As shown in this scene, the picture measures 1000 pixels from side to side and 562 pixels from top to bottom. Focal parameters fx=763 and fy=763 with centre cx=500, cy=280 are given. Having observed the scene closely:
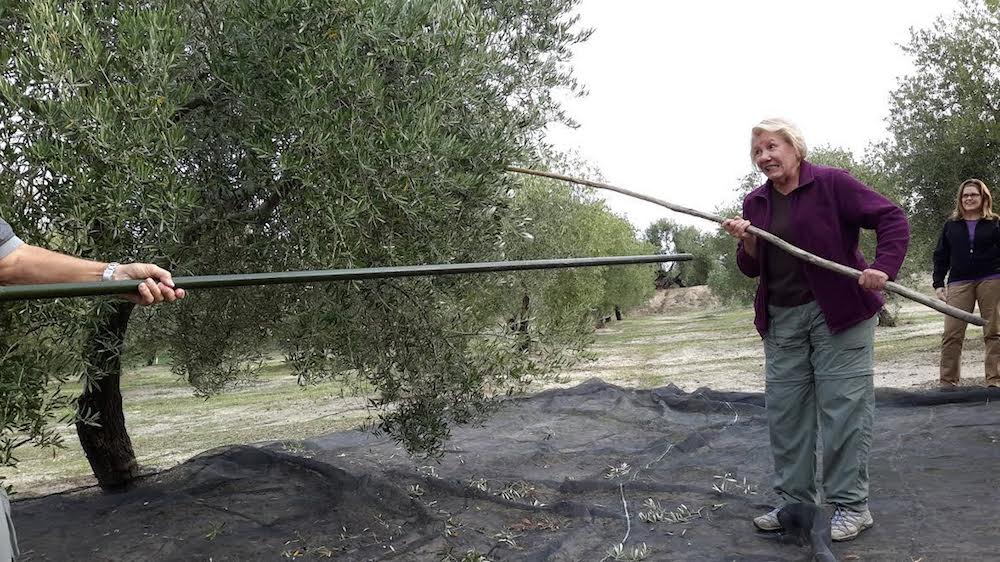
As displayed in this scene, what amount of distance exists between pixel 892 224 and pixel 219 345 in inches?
198

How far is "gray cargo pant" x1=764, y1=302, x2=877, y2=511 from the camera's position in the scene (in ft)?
14.2

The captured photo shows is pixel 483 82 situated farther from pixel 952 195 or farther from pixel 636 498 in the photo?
pixel 952 195

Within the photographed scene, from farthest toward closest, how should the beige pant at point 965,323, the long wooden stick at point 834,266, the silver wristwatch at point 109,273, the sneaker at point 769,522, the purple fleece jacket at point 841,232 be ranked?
the beige pant at point 965,323
the sneaker at point 769,522
the purple fleece jacket at point 841,232
the long wooden stick at point 834,266
the silver wristwatch at point 109,273

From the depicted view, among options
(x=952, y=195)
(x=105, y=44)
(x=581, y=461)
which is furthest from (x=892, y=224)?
(x=952, y=195)

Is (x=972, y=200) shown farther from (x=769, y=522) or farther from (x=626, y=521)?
(x=626, y=521)

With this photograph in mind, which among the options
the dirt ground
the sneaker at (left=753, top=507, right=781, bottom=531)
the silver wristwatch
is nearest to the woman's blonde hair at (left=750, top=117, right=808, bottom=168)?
the sneaker at (left=753, top=507, right=781, bottom=531)

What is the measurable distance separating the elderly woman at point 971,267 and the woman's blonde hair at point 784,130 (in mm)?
4940

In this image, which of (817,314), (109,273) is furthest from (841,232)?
(109,273)

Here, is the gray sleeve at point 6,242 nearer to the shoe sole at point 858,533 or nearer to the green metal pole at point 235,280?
the green metal pole at point 235,280

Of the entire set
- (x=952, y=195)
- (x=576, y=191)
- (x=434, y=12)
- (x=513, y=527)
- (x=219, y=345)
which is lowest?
(x=513, y=527)

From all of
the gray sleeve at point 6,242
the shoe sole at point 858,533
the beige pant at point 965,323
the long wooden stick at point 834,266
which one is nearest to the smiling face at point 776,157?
the long wooden stick at point 834,266

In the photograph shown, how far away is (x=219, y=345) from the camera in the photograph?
632cm

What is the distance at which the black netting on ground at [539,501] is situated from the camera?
4742mm

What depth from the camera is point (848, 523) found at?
4.40 meters
